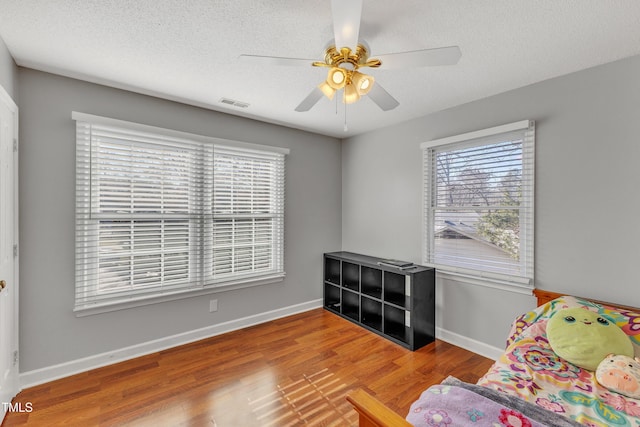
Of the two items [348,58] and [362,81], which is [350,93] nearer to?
[362,81]

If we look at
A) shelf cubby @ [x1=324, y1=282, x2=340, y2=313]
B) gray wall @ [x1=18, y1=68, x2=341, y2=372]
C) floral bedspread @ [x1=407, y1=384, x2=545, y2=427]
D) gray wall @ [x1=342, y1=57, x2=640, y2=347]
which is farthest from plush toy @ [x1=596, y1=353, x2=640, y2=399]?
gray wall @ [x1=18, y1=68, x2=341, y2=372]

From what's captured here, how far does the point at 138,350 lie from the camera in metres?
2.74

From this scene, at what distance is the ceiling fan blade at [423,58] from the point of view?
143 centimetres

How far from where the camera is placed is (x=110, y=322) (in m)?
2.62

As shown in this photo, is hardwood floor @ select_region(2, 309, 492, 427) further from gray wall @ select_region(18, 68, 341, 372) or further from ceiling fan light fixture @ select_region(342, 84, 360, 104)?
ceiling fan light fixture @ select_region(342, 84, 360, 104)

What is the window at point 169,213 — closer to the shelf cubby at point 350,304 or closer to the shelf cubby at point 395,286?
the shelf cubby at point 350,304

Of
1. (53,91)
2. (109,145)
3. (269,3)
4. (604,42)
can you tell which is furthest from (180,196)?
(604,42)

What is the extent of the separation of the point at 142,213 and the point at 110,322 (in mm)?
1015

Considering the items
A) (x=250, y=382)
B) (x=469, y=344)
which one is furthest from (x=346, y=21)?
(x=469, y=344)

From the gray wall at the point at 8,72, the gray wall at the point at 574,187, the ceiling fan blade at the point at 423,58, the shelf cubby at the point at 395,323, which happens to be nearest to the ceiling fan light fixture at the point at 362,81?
the ceiling fan blade at the point at 423,58

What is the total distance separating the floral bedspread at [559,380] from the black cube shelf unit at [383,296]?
97 cm

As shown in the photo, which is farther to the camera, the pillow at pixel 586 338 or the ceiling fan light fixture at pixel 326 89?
the ceiling fan light fixture at pixel 326 89

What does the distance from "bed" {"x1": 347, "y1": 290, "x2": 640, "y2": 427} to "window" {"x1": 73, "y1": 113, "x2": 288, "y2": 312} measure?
7.90 feet

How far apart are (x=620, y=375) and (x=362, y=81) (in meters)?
2.03
